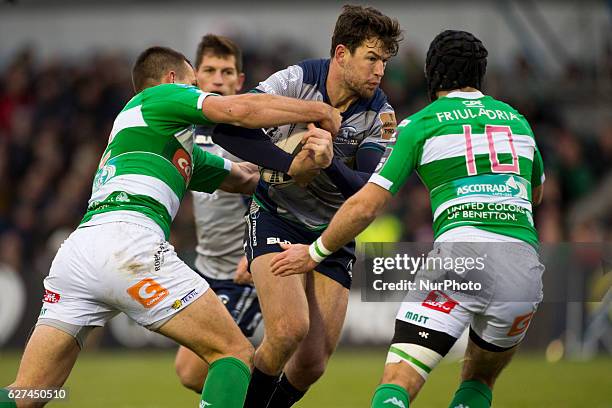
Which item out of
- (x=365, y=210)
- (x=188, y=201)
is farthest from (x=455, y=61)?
(x=188, y=201)

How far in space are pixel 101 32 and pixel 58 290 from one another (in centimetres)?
1665

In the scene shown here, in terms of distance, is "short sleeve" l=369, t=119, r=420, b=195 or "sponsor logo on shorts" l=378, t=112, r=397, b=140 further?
"sponsor logo on shorts" l=378, t=112, r=397, b=140

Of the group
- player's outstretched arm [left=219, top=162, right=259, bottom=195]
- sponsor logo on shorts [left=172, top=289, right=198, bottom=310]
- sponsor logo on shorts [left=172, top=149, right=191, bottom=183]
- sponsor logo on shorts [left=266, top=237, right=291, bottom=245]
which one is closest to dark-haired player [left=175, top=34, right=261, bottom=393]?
player's outstretched arm [left=219, top=162, right=259, bottom=195]

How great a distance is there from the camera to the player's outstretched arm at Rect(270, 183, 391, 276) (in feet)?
20.1

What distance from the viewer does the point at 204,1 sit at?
2156 centimetres

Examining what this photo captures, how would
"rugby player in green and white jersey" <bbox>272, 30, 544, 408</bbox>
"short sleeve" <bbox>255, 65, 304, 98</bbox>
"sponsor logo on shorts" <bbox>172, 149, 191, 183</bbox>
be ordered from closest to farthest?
1. "rugby player in green and white jersey" <bbox>272, 30, 544, 408</bbox>
2. "sponsor logo on shorts" <bbox>172, 149, 191, 183</bbox>
3. "short sleeve" <bbox>255, 65, 304, 98</bbox>

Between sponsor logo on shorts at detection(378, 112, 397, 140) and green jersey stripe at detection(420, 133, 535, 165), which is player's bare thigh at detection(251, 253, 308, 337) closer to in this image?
sponsor logo on shorts at detection(378, 112, 397, 140)

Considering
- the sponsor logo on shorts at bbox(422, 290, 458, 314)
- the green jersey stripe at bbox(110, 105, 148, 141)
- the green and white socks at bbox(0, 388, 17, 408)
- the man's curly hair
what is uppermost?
the man's curly hair

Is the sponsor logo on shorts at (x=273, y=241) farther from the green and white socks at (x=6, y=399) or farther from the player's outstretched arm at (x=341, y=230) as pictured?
the green and white socks at (x=6, y=399)

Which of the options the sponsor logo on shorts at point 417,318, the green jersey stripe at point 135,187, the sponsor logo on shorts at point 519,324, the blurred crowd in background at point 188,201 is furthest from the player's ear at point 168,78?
the blurred crowd in background at point 188,201

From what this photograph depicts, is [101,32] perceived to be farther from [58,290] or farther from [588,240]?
[58,290]

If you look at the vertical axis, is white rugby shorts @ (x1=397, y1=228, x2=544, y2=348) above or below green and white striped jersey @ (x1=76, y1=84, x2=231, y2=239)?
below

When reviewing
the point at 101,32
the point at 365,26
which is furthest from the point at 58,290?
the point at 101,32

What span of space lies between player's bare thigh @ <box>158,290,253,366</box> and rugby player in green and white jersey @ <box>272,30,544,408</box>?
2.76ft
